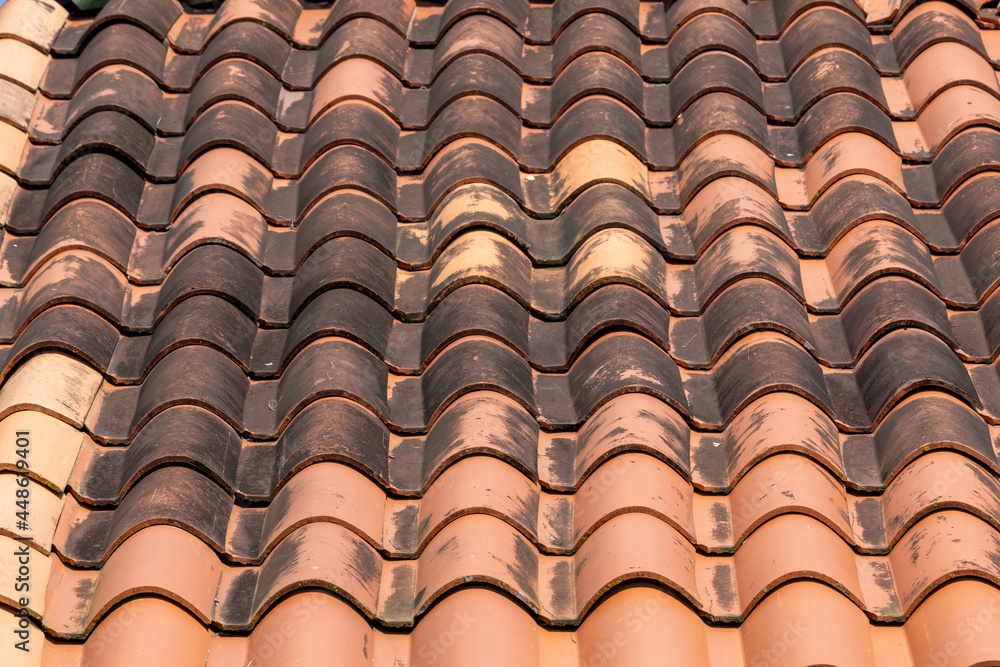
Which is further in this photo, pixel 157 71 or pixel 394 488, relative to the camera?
pixel 157 71

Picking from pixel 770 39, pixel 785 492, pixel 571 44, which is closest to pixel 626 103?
pixel 571 44

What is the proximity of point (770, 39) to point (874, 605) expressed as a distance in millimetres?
2800

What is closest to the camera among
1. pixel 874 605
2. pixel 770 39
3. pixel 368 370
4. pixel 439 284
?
pixel 874 605

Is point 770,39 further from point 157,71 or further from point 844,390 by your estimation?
point 157,71

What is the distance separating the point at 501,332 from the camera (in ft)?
10.9

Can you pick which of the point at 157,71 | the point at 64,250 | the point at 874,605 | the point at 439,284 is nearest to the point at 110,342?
the point at 64,250

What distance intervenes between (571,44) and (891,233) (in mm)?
1618

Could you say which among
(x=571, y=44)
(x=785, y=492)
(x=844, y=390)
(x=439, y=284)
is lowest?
(x=785, y=492)

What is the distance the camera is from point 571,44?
14.7 ft

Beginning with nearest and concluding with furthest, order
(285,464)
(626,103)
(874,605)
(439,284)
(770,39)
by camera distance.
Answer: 1. (874,605)
2. (285,464)
3. (439,284)
4. (626,103)
5. (770,39)

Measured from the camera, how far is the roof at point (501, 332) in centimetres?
272

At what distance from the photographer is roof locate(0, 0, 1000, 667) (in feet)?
8.93

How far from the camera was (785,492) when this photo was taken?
9.48 feet

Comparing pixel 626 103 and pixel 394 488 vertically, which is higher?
pixel 626 103
